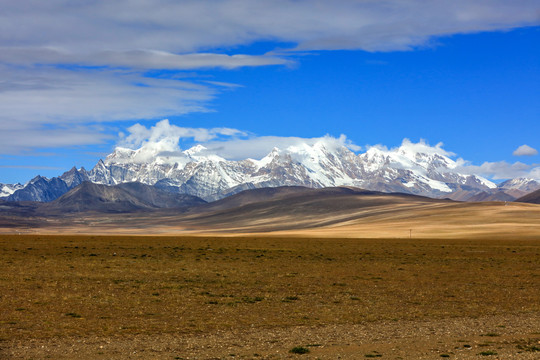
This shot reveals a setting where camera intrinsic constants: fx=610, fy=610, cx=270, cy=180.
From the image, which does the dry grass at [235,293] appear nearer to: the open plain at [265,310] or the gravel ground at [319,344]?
the open plain at [265,310]

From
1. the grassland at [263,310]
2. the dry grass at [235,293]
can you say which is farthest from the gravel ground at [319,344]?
the dry grass at [235,293]

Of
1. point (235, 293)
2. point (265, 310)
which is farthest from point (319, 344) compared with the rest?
point (235, 293)

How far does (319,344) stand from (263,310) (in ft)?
31.6

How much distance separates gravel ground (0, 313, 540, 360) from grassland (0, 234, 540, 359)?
0.05 metres

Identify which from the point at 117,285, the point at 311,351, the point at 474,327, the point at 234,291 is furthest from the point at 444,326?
the point at 117,285

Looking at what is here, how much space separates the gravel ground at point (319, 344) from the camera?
24.2 metres

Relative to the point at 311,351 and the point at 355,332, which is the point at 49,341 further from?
the point at 355,332

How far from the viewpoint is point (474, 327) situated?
31.0 meters

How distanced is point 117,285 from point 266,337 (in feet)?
66.9

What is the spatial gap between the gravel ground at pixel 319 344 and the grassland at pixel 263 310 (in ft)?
0.16

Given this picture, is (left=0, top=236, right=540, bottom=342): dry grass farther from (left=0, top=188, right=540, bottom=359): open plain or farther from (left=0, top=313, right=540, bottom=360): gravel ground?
(left=0, top=313, right=540, bottom=360): gravel ground

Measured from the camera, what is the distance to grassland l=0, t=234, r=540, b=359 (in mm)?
25750

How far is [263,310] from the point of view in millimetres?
35906

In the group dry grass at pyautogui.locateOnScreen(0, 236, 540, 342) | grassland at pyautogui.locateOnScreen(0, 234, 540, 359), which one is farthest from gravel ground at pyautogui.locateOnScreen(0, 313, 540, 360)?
dry grass at pyautogui.locateOnScreen(0, 236, 540, 342)
